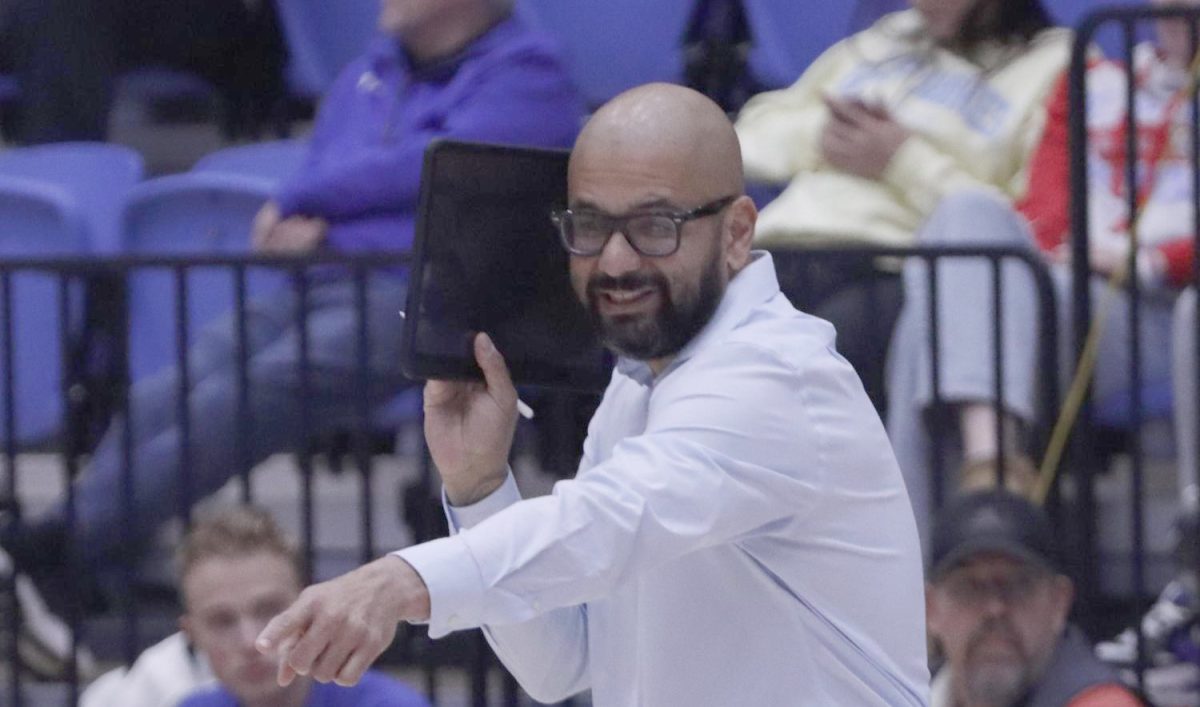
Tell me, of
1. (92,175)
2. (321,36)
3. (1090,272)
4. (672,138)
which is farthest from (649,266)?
(321,36)

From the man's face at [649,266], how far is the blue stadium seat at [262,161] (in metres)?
3.55

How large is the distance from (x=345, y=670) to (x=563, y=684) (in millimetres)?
748

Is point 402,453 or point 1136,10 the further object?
point 402,453

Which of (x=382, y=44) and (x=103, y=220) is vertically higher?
(x=382, y=44)

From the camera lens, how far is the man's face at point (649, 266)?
107 inches

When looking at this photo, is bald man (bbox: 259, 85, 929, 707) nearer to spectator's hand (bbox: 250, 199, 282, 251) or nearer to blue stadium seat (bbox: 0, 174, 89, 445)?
blue stadium seat (bbox: 0, 174, 89, 445)

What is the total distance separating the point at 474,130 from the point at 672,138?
104 inches

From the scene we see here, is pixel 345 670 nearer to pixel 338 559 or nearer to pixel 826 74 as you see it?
pixel 338 559

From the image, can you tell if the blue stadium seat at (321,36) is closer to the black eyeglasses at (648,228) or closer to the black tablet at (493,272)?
the black tablet at (493,272)

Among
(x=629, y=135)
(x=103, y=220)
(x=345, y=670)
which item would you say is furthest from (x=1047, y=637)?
(x=103, y=220)

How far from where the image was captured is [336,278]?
17.0 feet

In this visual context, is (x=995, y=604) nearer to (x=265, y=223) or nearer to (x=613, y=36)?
(x=265, y=223)

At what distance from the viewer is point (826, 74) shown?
18.4ft

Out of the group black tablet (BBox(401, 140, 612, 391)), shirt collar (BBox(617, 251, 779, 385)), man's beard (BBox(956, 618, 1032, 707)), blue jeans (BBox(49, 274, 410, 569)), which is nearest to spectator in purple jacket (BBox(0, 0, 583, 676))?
blue jeans (BBox(49, 274, 410, 569))
